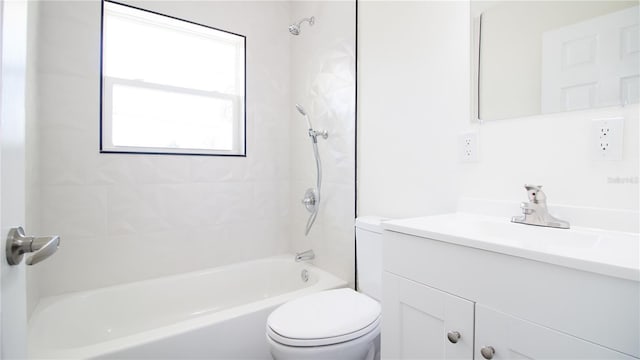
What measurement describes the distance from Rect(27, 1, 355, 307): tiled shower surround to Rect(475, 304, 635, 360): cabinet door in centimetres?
105

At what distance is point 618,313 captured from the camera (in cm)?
50

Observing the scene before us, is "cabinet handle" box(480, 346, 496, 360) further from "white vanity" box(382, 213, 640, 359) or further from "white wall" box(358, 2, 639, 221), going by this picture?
"white wall" box(358, 2, 639, 221)

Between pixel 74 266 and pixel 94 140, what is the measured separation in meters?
0.68

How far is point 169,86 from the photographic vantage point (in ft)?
6.14

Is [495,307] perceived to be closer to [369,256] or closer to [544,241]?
[544,241]

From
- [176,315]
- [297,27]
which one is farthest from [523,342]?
[297,27]

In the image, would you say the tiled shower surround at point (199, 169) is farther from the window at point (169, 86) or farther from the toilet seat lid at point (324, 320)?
the toilet seat lid at point (324, 320)

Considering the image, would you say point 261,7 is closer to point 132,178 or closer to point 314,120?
point 314,120

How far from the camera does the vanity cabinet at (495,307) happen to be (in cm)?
51

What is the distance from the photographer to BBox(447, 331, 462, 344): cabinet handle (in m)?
0.71

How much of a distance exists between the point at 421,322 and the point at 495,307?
22cm

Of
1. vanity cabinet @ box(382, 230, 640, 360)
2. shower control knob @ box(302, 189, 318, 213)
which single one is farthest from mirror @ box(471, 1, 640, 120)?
shower control knob @ box(302, 189, 318, 213)

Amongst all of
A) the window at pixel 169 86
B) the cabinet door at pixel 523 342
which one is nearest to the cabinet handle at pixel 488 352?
the cabinet door at pixel 523 342

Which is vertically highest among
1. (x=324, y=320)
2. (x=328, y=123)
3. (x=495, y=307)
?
(x=328, y=123)
